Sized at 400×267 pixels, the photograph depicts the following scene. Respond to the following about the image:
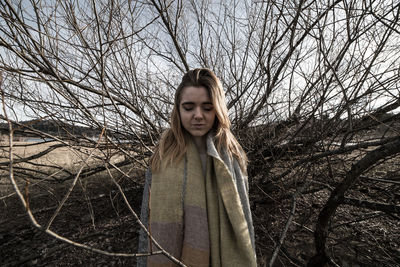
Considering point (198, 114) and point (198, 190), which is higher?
point (198, 114)

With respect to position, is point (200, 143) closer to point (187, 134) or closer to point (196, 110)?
point (187, 134)

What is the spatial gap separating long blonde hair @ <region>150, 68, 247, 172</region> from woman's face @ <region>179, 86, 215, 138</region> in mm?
38

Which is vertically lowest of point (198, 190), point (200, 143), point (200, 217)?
point (200, 217)

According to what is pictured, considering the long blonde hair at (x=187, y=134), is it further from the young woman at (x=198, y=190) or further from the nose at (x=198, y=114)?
the nose at (x=198, y=114)

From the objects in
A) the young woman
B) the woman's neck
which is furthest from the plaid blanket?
the woman's neck

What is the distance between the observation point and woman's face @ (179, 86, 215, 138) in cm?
122

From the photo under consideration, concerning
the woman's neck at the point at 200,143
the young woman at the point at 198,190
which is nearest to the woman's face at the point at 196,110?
the young woman at the point at 198,190

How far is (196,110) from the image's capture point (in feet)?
4.00

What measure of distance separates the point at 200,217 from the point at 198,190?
0.16m

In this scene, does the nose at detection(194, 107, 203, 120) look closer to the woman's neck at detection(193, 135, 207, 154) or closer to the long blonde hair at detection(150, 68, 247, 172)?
the long blonde hair at detection(150, 68, 247, 172)

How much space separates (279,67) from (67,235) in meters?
3.74

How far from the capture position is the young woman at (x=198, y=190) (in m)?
1.12

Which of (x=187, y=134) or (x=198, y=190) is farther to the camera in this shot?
(x=187, y=134)

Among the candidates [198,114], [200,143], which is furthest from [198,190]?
[198,114]
